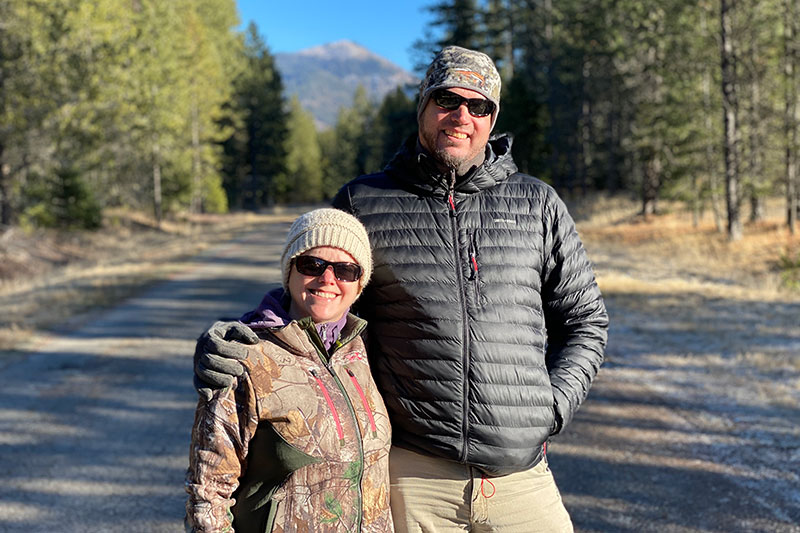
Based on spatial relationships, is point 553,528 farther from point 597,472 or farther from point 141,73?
point 141,73

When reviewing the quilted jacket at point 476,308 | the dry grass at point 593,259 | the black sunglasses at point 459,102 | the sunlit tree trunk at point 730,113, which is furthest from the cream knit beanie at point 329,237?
the sunlit tree trunk at point 730,113

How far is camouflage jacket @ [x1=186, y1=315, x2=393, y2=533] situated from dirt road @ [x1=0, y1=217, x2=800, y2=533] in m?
0.93

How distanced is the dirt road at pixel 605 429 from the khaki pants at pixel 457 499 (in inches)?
44.1

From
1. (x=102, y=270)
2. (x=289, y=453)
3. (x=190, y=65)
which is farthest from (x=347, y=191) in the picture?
(x=190, y=65)

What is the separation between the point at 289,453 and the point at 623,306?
926 centimetres

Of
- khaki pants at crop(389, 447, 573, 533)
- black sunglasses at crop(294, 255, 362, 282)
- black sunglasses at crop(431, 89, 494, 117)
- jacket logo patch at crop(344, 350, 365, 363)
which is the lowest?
khaki pants at crop(389, 447, 573, 533)

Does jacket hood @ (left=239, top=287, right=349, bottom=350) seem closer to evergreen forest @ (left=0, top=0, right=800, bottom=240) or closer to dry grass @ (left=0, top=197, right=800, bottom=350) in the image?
evergreen forest @ (left=0, top=0, right=800, bottom=240)

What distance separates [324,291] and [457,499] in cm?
83

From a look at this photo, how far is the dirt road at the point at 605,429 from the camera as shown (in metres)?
4.09

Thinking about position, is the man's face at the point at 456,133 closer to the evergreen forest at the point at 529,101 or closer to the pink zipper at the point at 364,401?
the pink zipper at the point at 364,401

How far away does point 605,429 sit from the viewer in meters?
5.41

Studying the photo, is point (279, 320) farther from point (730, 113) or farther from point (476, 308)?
point (730, 113)

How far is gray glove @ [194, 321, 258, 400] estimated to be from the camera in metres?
1.72

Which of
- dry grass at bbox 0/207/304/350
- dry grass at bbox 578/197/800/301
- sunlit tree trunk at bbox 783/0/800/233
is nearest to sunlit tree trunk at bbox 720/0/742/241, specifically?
dry grass at bbox 578/197/800/301
